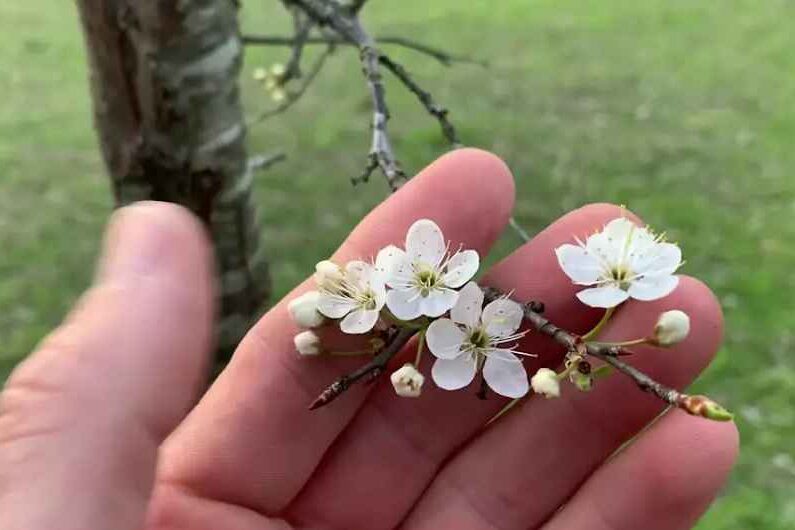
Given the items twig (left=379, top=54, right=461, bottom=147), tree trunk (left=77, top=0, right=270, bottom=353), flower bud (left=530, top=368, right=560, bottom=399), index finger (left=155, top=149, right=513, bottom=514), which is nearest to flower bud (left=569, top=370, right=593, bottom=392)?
flower bud (left=530, top=368, right=560, bottom=399)

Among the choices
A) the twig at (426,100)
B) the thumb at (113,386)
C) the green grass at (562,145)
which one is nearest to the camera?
the thumb at (113,386)

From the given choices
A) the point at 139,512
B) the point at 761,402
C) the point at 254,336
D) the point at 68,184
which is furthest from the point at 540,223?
the point at 139,512

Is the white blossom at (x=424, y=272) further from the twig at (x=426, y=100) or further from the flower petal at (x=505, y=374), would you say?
the twig at (x=426, y=100)

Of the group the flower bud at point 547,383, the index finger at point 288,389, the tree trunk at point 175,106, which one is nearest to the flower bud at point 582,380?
the flower bud at point 547,383

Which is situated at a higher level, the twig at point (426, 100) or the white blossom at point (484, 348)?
the twig at point (426, 100)

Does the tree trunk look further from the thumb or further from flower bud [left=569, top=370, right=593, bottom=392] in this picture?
flower bud [left=569, top=370, right=593, bottom=392]

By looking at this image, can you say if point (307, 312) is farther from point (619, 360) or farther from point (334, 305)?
point (619, 360)

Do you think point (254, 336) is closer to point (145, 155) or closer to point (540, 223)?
point (145, 155)

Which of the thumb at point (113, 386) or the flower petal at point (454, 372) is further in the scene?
the flower petal at point (454, 372)
